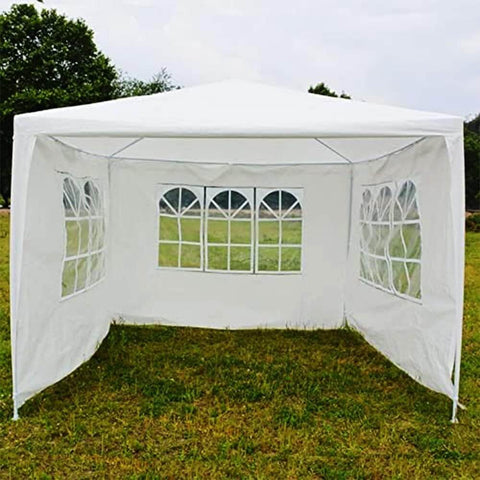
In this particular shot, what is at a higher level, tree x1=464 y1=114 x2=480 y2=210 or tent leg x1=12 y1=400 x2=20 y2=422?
tree x1=464 y1=114 x2=480 y2=210

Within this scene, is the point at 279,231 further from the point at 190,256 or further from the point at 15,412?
Answer: the point at 15,412

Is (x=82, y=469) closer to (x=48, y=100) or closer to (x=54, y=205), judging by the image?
(x=54, y=205)

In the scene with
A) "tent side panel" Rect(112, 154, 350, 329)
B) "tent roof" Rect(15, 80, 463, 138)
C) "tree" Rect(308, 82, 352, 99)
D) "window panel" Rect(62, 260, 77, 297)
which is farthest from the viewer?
"tree" Rect(308, 82, 352, 99)

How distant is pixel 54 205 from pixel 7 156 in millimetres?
19934

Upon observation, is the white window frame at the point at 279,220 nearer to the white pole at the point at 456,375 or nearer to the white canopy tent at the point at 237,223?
the white canopy tent at the point at 237,223

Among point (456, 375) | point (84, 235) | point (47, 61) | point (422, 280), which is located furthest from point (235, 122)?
point (47, 61)

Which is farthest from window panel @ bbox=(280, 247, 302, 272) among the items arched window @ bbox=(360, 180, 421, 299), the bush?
the bush

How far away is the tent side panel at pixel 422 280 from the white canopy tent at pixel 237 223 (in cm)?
2

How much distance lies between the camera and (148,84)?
28.5 m

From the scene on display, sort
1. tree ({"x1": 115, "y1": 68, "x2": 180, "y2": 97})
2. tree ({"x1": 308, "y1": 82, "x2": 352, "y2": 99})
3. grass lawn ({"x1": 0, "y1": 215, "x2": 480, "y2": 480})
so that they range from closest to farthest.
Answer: grass lawn ({"x1": 0, "y1": 215, "x2": 480, "y2": 480}), tree ({"x1": 308, "y1": 82, "x2": 352, "y2": 99}), tree ({"x1": 115, "y1": 68, "x2": 180, "y2": 97})

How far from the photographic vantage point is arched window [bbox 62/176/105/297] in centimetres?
424

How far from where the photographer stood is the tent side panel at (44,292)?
3.46m

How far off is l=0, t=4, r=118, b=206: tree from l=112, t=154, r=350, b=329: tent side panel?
15461 millimetres

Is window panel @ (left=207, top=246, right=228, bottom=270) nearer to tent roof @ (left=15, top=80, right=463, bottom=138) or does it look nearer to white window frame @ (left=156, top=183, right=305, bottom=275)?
white window frame @ (left=156, top=183, right=305, bottom=275)
